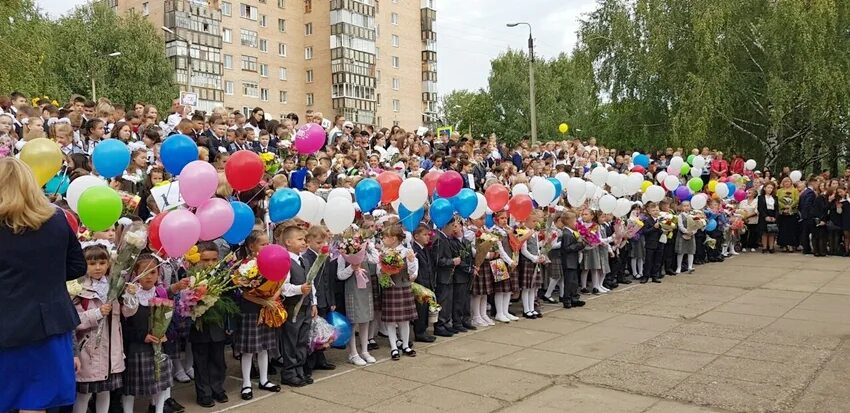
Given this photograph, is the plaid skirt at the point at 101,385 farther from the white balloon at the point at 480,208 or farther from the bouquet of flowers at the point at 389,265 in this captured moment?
the white balloon at the point at 480,208

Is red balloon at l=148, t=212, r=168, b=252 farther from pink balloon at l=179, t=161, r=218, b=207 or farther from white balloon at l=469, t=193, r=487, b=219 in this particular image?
white balloon at l=469, t=193, r=487, b=219

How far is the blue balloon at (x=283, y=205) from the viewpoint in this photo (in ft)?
22.2

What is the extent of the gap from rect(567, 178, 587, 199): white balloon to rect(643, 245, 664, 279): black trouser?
324 cm

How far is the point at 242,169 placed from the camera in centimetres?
680

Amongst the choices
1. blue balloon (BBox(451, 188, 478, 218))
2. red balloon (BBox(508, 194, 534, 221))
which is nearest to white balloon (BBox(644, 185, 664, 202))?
red balloon (BBox(508, 194, 534, 221))

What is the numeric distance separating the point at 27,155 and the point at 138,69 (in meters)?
38.0

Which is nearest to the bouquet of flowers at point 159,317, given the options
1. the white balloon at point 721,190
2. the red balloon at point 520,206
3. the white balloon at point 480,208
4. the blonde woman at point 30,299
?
the blonde woman at point 30,299

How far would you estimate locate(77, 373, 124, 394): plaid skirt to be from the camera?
17.2 ft

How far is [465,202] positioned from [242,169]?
3.19 metres

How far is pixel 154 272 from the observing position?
566cm

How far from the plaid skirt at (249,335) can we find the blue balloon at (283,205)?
101cm

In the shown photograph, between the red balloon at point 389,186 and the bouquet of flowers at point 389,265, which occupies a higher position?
the red balloon at point 389,186

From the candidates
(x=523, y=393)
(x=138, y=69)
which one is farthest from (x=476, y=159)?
(x=138, y=69)

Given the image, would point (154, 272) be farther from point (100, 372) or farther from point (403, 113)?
point (403, 113)
